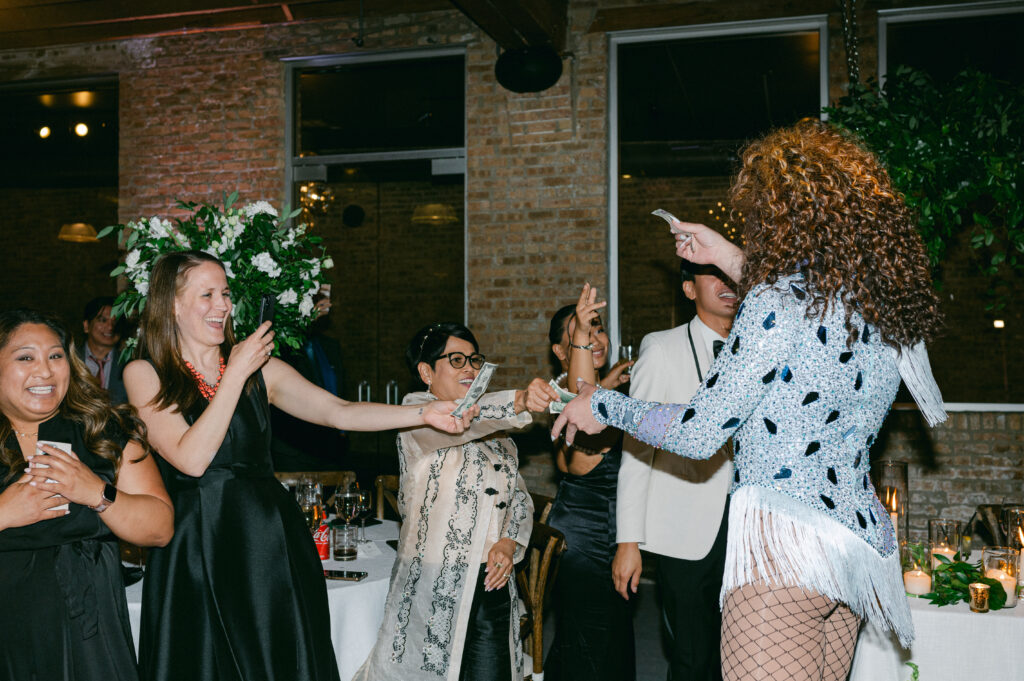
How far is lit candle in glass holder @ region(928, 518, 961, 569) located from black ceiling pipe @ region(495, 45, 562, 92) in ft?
12.9

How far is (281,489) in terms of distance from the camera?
7.86 ft

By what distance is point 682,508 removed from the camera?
2.85 meters

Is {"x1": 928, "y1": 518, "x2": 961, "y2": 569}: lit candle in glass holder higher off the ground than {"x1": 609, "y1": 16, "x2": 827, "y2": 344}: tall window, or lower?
lower

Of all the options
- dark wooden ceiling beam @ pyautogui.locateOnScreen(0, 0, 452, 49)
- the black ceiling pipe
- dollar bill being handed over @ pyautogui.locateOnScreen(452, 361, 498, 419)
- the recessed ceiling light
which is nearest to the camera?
dollar bill being handed over @ pyautogui.locateOnScreen(452, 361, 498, 419)

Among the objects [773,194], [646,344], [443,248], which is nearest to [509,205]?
[443,248]

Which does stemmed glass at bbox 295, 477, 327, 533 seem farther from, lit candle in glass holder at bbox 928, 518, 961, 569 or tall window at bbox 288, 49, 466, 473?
tall window at bbox 288, 49, 466, 473

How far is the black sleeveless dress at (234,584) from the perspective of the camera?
2.15 metres

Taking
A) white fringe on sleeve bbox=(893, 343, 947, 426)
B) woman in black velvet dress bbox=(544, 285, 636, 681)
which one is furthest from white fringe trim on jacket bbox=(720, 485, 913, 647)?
woman in black velvet dress bbox=(544, 285, 636, 681)

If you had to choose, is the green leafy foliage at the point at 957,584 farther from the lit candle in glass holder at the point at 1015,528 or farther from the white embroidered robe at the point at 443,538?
the white embroidered robe at the point at 443,538

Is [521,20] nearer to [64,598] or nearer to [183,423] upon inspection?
[183,423]

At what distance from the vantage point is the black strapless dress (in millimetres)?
3051

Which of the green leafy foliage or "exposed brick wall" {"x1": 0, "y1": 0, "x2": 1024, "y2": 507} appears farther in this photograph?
"exposed brick wall" {"x1": 0, "y1": 0, "x2": 1024, "y2": 507}

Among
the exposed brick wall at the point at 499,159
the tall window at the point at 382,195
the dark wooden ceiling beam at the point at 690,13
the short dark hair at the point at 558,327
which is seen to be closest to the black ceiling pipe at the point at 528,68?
the exposed brick wall at the point at 499,159

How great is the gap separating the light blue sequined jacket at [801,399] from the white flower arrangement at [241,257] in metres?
1.72
